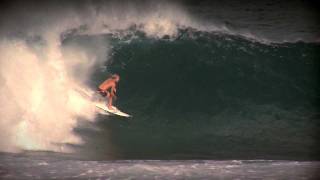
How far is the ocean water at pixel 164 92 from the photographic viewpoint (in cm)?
549

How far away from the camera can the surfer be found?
219 inches

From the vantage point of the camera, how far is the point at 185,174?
5.48 metres

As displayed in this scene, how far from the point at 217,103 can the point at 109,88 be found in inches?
39.4

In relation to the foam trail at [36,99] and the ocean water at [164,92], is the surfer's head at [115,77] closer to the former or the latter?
the ocean water at [164,92]

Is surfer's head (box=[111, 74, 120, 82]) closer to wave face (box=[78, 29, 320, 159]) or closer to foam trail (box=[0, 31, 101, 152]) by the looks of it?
wave face (box=[78, 29, 320, 159])

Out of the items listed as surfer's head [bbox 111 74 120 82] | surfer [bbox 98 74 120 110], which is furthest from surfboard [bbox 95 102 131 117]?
surfer's head [bbox 111 74 120 82]

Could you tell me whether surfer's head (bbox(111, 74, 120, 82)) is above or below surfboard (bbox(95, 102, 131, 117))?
above

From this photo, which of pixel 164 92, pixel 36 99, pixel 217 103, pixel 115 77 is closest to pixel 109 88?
pixel 115 77

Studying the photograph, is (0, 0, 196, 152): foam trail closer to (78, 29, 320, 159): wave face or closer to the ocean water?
the ocean water

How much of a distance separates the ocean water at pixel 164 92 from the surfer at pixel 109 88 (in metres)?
0.05

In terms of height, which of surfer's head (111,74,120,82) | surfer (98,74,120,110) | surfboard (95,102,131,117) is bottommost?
surfboard (95,102,131,117)

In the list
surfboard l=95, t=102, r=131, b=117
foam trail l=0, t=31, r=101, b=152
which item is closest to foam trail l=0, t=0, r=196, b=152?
foam trail l=0, t=31, r=101, b=152

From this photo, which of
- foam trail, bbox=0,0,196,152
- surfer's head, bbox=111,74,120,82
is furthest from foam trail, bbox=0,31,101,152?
surfer's head, bbox=111,74,120,82

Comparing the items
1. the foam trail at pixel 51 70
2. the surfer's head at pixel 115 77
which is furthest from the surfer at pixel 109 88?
the foam trail at pixel 51 70
